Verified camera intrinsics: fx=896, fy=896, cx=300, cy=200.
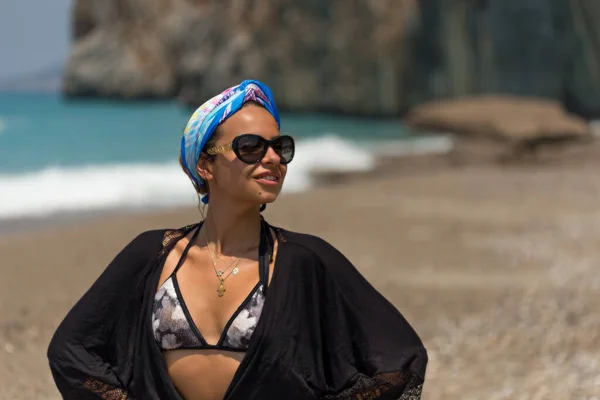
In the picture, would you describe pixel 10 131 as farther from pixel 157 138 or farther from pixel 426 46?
pixel 426 46

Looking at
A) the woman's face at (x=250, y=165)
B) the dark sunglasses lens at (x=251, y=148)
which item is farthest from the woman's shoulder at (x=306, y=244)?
the dark sunglasses lens at (x=251, y=148)

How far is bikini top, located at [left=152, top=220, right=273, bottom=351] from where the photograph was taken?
2.34 meters

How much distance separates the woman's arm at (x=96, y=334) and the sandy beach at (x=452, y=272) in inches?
87.1

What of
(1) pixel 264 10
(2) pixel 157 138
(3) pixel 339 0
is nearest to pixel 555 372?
(2) pixel 157 138

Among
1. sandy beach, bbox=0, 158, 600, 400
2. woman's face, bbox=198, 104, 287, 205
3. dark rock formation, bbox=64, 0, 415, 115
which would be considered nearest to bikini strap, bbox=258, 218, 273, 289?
woman's face, bbox=198, 104, 287, 205

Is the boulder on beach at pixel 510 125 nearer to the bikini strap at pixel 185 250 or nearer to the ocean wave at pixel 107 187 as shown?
the ocean wave at pixel 107 187

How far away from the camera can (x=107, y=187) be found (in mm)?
15930

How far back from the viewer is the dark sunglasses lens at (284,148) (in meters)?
2.38

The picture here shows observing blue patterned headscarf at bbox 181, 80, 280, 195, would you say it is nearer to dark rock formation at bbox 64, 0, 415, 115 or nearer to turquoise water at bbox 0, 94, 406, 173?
turquoise water at bbox 0, 94, 406, 173

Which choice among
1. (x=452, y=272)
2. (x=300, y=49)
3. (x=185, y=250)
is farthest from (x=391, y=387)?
(x=300, y=49)

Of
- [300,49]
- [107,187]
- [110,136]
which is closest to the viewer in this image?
[107,187]

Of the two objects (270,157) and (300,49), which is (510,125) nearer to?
(300,49)

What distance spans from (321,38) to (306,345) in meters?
40.7

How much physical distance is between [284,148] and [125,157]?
72.5ft
